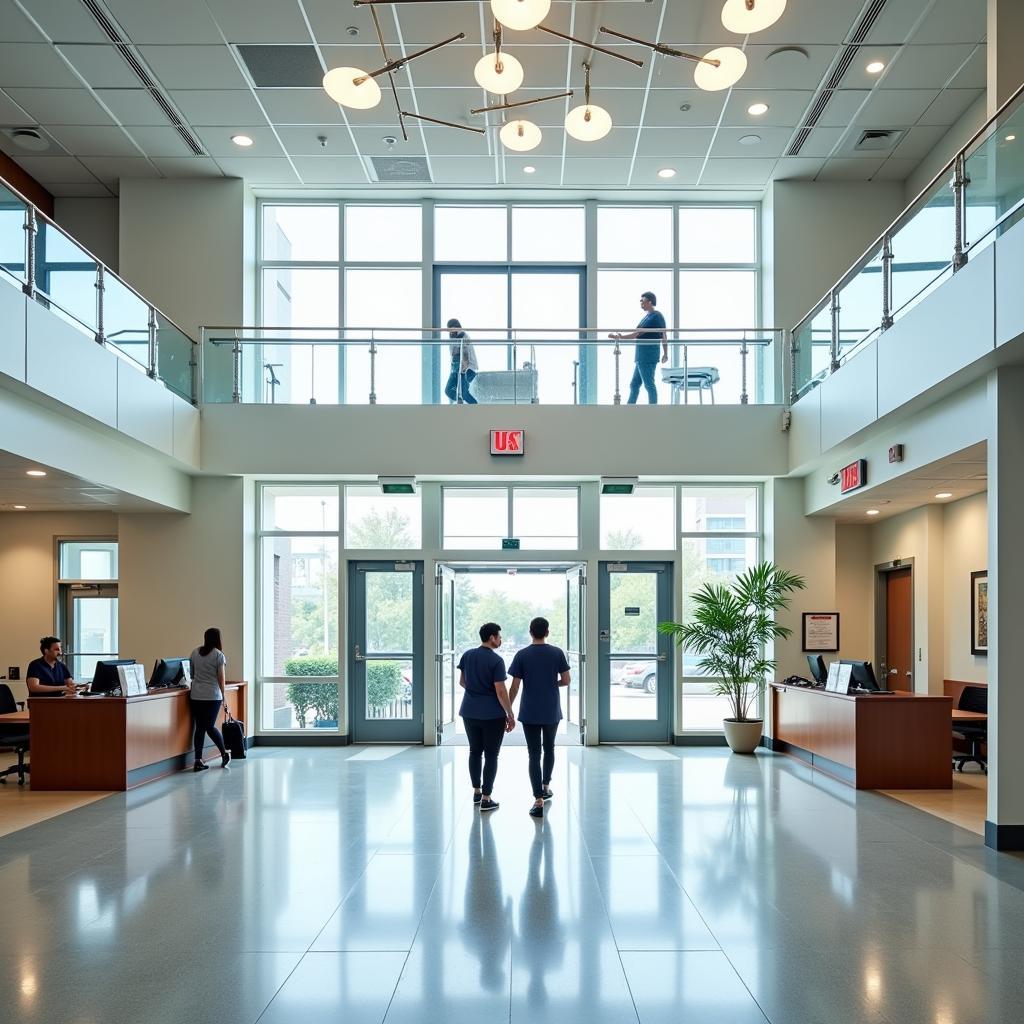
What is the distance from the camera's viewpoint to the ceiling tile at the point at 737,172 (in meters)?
12.7

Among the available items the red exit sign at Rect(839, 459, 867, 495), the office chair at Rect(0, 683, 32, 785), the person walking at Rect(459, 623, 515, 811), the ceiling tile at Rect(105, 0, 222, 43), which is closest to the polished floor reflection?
the person walking at Rect(459, 623, 515, 811)

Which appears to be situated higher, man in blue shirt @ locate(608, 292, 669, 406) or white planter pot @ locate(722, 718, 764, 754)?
man in blue shirt @ locate(608, 292, 669, 406)

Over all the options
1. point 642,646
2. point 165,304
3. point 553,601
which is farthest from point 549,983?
point 165,304

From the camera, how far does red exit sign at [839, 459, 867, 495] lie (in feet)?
34.0

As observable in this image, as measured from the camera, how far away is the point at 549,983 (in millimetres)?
4395

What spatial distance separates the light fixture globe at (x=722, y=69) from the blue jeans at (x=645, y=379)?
201 inches

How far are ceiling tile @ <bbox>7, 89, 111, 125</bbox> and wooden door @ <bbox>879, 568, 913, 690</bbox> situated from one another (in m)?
11.1

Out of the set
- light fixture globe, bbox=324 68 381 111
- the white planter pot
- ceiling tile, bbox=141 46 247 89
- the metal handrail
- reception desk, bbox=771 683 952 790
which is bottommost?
the white planter pot

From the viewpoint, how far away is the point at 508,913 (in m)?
5.42

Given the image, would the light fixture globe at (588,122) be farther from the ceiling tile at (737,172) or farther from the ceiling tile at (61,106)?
the ceiling tile at (61,106)

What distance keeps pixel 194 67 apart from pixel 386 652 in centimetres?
740

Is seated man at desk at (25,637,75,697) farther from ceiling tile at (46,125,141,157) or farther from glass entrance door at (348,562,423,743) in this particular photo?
ceiling tile at (46,125,141,157)

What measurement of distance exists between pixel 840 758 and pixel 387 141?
8.83 m

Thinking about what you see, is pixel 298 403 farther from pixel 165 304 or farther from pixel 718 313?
pixel 718 313
